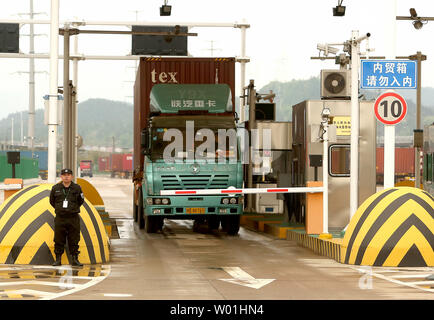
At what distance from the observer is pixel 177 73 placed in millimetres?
24906

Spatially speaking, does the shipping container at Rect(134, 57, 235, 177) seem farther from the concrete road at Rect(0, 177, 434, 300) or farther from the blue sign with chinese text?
the blue sign with chinese text

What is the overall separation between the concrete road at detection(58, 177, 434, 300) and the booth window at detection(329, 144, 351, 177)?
99.4 inches

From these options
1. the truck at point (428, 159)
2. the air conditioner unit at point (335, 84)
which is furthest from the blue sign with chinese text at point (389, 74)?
the truck at point (428, 159)

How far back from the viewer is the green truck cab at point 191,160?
873 inches

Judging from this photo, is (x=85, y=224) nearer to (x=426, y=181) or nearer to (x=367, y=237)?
(x=367, y=237)

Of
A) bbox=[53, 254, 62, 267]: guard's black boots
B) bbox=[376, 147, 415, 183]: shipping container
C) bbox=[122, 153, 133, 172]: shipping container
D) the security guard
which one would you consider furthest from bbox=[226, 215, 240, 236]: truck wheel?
bbox=[122, 153, 133, 172]: shipping container

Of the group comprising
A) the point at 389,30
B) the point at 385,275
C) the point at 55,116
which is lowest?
the point at 385,275

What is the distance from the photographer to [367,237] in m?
15.5

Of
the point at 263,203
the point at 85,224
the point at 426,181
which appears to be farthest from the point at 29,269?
the point at 426,181

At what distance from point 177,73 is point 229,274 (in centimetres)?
1147

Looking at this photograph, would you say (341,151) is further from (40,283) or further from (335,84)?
(40,283)

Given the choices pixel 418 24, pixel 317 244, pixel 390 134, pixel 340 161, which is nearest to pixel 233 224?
pixel 340 161

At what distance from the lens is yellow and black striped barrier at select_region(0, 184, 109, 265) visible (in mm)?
15328

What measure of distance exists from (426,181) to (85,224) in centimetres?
1818
